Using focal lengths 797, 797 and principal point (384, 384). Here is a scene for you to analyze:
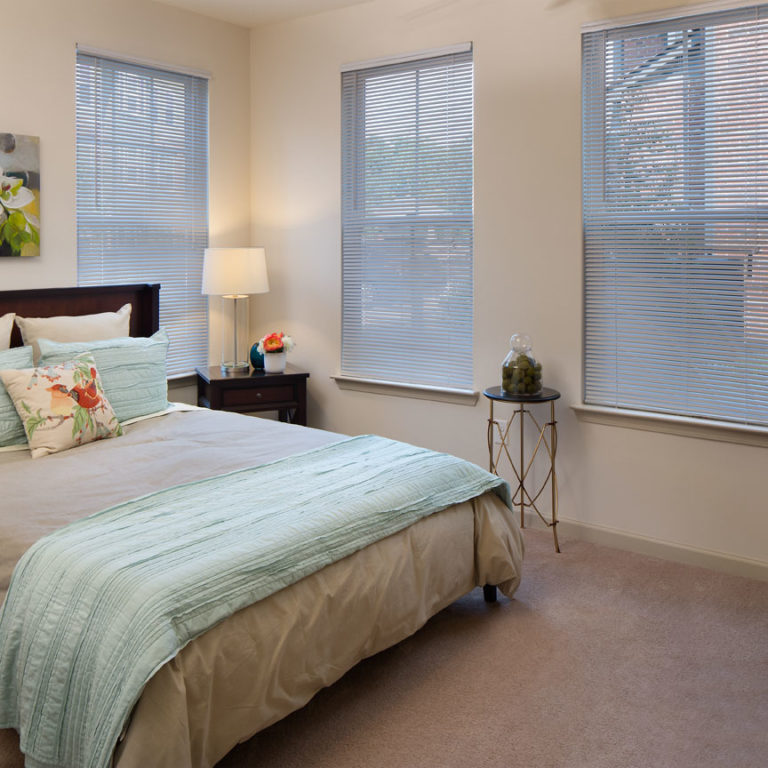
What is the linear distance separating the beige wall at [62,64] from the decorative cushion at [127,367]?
59 centimetres

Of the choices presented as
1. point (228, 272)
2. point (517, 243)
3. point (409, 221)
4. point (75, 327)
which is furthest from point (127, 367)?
point (517, 243)

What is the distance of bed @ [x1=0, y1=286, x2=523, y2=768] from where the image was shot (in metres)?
1.87

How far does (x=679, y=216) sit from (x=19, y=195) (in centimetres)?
300

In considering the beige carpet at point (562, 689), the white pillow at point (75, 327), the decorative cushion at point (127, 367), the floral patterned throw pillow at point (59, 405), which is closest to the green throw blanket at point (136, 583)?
the beige carpet at point (562, 689)

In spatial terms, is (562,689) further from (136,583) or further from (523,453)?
(523,453)

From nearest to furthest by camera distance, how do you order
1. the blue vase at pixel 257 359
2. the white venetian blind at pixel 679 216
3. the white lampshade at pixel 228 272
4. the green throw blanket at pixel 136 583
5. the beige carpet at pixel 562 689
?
1. the green throw blanket at pixel 136 583
2. the beige carpet at pixel 562 689
3. the white venetian blind at pixel 679 216
4. the white lampshade at pixel 228 272
5. the blue vase at pixel 257 359

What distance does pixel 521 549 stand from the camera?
3135mm

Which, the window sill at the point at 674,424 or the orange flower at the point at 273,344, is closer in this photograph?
the window sill at the point at 674,424

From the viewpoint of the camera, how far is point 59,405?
3119mm

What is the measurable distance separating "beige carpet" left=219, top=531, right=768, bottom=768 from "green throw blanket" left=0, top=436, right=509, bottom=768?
19.6 inches

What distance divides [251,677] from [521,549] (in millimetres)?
1428

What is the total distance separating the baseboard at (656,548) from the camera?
3.39 m

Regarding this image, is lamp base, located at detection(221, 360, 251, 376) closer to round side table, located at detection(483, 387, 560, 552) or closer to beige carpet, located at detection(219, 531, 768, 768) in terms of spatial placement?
round side table, located at detection(483, 387, 560, 552)

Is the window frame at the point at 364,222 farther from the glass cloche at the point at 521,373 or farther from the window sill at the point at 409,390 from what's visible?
the glass cloche at the point at 521,373
